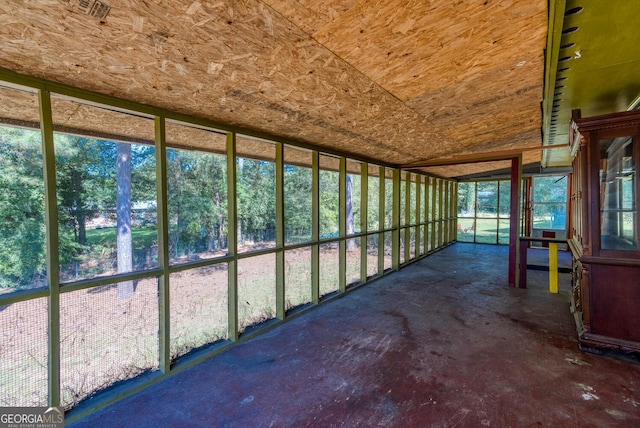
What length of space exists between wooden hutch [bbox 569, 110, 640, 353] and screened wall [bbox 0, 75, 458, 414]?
300 cm

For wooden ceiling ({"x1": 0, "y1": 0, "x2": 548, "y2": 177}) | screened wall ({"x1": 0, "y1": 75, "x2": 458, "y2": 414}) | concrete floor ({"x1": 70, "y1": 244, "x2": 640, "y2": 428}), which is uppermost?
wooden ceiling ({"x1": 0, "y1": 0, "x2": 548, "y2": 177})

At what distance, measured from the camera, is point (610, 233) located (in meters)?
2.79

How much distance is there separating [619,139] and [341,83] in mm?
2927

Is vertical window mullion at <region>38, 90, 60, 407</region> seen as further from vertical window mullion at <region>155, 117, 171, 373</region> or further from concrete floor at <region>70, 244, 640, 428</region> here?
vertical window mullion at <region>155, 117, 171, 373</region>

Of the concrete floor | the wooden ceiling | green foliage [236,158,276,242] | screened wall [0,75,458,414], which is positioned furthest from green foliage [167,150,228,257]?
the wooden ceiling

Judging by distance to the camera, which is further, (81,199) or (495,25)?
(81,199)

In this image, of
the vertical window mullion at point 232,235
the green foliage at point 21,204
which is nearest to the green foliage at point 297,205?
the vertical window mullion at point 232,235

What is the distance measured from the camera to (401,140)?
166 inches

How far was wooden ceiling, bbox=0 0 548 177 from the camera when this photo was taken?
1389 millimetres

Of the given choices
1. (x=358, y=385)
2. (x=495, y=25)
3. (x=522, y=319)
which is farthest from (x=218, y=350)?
(x=522, y=319)

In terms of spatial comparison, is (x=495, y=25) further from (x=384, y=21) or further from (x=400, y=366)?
(x=400, y=366)

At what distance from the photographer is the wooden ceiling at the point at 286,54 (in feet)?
4.56

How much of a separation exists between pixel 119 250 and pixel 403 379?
4055 millimetres

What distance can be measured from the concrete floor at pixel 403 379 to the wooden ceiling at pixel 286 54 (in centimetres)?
246
